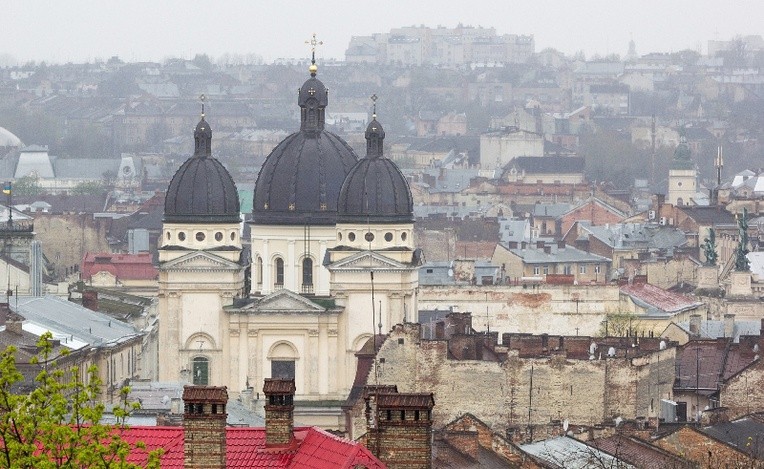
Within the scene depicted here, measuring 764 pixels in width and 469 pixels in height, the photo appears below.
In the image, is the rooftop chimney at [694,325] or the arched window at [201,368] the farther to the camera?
the rooftop chimney at [694,325]

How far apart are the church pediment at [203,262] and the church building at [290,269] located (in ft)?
0.07

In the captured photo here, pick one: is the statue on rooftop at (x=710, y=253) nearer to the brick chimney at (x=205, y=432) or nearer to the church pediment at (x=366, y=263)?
the church pediment at (x=366, y=263)

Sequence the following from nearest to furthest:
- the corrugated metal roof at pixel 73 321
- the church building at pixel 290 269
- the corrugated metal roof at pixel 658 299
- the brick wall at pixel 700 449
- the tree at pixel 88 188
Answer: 1. the brick wall at pixel 700 449
2. the corrugated metal roof at pixel 73 321
3. the church building at pixel 290 269
4. the corrugated metal roof at pixel 658 299
5. the tree at pixel 88 188

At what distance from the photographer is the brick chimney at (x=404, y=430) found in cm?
3169

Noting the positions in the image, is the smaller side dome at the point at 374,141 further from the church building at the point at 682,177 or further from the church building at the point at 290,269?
the church building at the point at 682,177

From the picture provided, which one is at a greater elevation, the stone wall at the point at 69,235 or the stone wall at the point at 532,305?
the stone wall at the point at 532,305

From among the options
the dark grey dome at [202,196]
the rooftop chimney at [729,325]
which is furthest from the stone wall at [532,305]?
the dark grey dome at [202,196]

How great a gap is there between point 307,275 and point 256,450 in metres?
48.5

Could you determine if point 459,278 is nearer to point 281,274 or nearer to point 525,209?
point 281,274

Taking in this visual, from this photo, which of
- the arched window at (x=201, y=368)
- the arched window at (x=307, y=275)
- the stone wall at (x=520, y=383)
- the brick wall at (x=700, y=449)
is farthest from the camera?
the arched window at (x=307, y=275)

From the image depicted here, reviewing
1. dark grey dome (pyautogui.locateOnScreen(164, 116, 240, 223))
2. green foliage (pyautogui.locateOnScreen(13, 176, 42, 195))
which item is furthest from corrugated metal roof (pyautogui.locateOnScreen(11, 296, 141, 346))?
green foliage (pyautogui.locateOnScreen(13, 176, 42, 195))

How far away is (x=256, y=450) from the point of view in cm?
3206

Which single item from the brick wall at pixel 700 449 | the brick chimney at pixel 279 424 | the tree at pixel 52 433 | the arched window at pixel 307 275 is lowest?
the arched window at pixel 307 275

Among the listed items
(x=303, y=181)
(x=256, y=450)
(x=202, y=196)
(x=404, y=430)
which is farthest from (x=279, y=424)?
(x=303, y=181)
